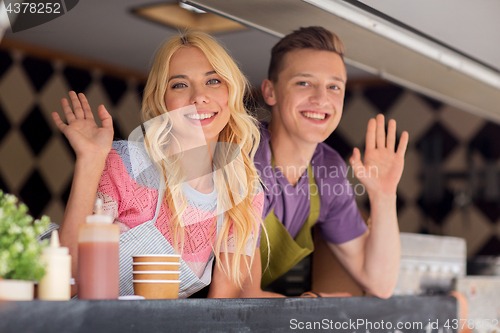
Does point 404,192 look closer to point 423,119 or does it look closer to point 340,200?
point 423,119

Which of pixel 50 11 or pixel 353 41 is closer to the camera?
pixel 50 11

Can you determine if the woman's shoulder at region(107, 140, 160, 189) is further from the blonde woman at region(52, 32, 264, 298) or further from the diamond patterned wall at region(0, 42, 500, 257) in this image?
the diamond patterned wall at region(0, 42, 500, 257)

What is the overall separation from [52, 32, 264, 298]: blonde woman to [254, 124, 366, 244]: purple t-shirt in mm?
138

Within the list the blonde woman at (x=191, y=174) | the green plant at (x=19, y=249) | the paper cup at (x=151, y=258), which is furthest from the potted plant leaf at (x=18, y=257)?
the blonde woman at (x=191, y=174)

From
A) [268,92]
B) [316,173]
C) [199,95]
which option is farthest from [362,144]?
[199,95]

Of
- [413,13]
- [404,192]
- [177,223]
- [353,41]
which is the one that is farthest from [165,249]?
[404,192]

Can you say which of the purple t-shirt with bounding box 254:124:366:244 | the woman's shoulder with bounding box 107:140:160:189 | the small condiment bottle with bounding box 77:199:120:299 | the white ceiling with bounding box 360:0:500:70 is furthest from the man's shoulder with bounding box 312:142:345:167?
the small condiment bottle with bounding box 77:199:120:299

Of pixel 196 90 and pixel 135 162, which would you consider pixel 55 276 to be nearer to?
pixel 135 162

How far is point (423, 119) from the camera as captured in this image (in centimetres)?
301

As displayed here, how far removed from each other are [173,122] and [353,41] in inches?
22.8

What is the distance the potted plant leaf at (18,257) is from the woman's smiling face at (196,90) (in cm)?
46

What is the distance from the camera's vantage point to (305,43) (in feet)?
4.08

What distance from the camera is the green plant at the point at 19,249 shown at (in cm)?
59

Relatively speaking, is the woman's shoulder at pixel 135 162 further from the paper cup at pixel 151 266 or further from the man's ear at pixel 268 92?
the man's ear at pixel 268 92
